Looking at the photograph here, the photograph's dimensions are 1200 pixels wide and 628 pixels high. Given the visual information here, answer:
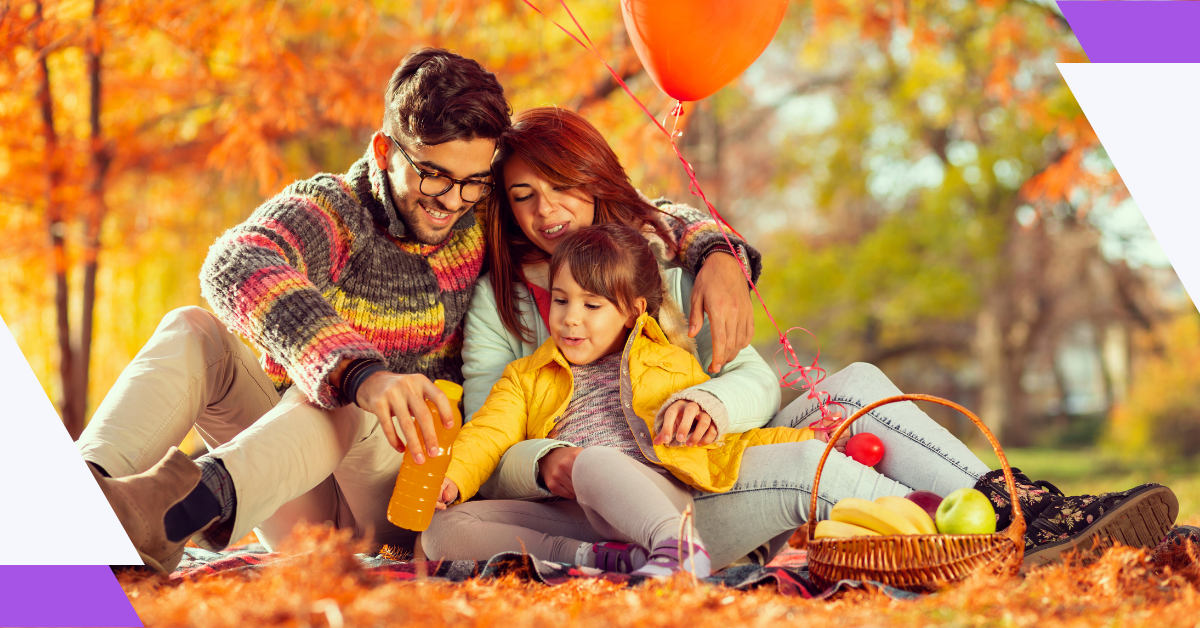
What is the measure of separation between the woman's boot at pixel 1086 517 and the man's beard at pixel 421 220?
58.5 inches

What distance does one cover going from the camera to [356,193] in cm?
236

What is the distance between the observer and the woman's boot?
1867 millimetres

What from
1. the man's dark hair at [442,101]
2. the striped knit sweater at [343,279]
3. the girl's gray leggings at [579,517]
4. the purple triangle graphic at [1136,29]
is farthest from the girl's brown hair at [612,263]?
the purple triangle graphic at [1136,29]

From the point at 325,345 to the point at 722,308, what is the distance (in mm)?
1022

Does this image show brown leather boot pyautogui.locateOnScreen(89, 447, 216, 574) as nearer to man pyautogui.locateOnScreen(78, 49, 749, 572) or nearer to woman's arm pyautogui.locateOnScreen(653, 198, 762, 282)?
man pyautogui.locateOnScreen(78, 49, 749, 572)

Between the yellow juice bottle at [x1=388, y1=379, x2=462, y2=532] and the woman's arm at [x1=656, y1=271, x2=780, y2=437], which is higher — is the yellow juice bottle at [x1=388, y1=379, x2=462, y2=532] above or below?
below

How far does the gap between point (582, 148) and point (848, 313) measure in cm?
763

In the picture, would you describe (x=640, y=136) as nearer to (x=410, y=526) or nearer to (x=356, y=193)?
(x=356, y=193)

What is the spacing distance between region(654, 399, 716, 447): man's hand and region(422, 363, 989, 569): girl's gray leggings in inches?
6.0

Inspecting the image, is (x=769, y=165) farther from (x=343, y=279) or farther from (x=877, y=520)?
(x=877, y=520)

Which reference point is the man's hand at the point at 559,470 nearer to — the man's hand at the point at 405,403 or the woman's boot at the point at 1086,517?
the man's hand at the point at 405,403

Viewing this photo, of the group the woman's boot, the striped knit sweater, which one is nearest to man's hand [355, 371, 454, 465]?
the striped knit sweater

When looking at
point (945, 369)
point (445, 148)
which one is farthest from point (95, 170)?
point (945, 369)

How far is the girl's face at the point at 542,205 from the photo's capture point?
94.2 inches
